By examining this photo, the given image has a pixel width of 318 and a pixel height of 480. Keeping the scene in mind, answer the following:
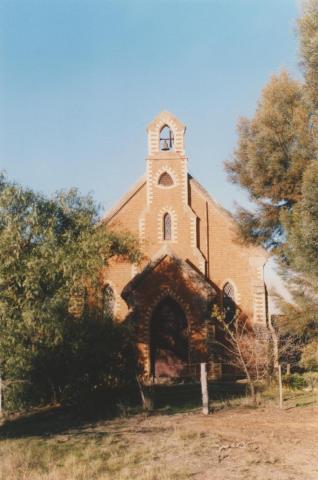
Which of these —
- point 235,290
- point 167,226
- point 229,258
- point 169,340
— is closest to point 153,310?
point 169,340

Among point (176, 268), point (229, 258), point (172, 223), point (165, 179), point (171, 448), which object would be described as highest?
point (165, 179)

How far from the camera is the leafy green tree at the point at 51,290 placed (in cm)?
1405

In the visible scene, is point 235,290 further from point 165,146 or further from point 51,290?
point 51,290

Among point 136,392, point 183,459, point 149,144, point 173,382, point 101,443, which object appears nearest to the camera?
point 183,459

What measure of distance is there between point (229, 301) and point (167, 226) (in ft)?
17.5

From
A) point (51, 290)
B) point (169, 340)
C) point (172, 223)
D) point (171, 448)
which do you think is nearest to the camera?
point (171, 448)

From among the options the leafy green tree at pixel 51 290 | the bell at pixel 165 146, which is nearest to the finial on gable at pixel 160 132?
the bell at pixel 165 146

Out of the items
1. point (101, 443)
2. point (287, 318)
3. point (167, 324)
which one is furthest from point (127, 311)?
point (101, 443)

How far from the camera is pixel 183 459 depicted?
406 inches

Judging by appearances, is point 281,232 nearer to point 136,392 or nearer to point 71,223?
point 136,392

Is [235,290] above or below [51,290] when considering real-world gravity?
above

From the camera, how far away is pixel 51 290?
49.2ft

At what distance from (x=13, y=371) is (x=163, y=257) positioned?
10258mm

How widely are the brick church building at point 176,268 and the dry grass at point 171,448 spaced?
8842 mm
